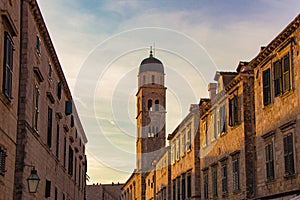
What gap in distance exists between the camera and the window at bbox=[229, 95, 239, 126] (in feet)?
99.9

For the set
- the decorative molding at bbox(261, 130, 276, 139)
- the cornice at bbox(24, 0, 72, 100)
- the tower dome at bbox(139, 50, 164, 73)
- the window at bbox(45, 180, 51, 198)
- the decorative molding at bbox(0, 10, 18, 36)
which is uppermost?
the tower dome at bbox(139, 50, 164, 73)

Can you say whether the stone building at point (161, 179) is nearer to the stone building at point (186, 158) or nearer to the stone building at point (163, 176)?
the stone building at point (163, 176)

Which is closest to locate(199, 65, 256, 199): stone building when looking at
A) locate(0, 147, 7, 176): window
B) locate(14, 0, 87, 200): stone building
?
locate(14, 0, 87, 200): stone building

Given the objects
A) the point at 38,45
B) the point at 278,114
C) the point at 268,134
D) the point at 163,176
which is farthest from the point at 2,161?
the point at 163,176

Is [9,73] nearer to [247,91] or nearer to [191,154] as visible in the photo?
[247,91]

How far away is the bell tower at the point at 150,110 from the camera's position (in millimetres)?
95875

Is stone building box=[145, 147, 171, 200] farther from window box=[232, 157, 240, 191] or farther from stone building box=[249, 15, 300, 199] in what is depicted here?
stone building box=[249, 15, 300, 199]

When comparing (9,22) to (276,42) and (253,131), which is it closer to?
(276,42)

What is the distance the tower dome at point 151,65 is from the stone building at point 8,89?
252 feet

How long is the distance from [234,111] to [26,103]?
45.9 feet

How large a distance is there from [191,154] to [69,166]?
30.2 ft

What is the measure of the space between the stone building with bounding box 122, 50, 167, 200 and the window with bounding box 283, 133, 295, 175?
71.4 m

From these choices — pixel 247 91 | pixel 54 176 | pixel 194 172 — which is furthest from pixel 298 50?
pixel 194 172

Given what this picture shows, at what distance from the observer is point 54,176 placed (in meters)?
29.4
